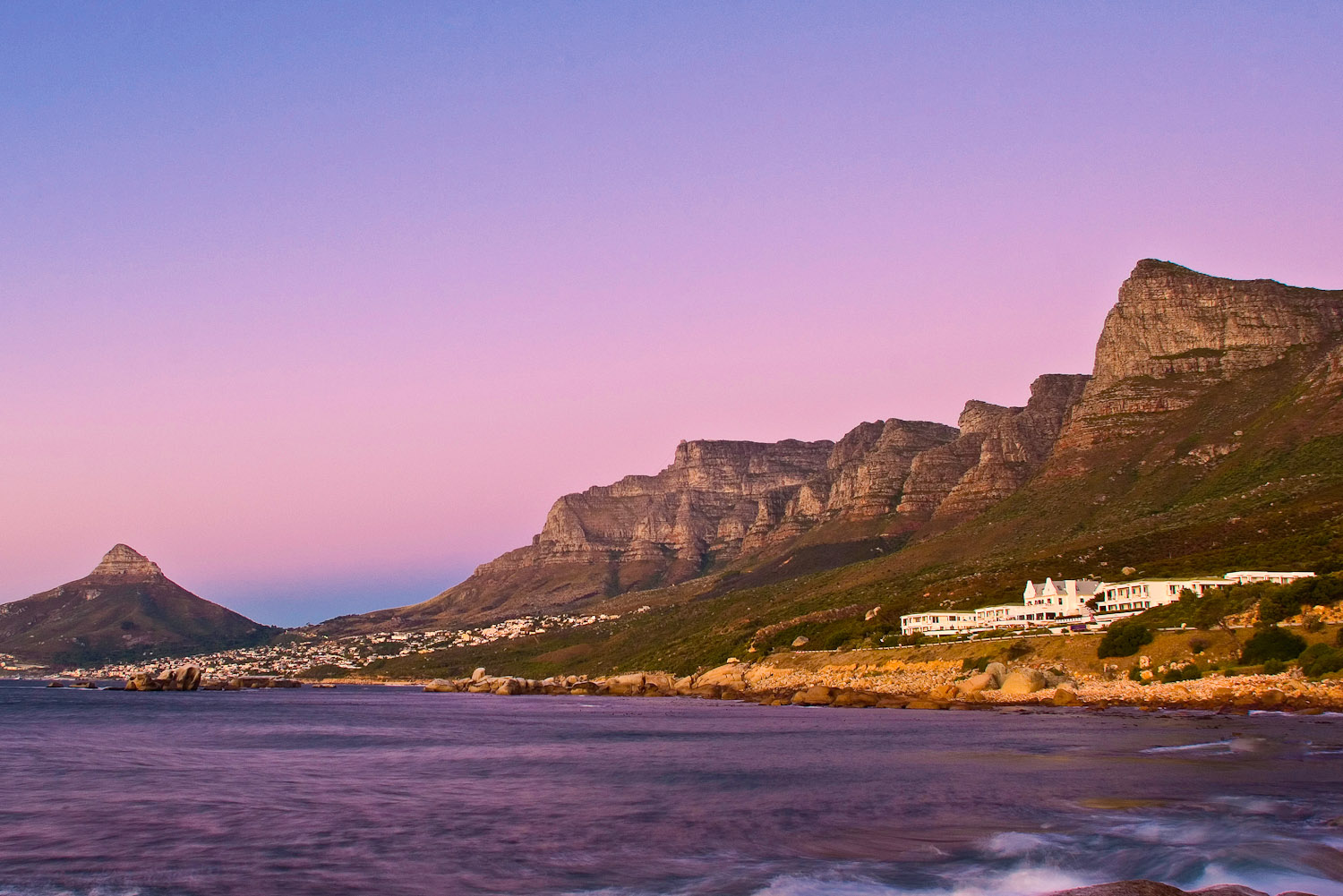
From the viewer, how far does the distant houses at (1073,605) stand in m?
106

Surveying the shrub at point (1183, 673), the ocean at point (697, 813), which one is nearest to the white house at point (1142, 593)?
the shrub at point (1183, 673)

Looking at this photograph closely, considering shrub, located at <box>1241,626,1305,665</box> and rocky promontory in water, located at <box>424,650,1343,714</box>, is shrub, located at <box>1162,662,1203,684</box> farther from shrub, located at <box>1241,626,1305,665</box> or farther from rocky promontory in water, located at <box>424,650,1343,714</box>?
shrub, located at <box>1241,626,1305,665</box>

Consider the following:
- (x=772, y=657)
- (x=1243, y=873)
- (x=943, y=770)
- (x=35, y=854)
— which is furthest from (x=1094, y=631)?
(x=35, y=854)

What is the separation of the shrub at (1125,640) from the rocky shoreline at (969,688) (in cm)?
339

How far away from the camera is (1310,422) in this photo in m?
170

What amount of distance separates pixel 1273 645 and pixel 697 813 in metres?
59.3

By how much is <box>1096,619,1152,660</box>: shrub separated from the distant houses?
12889 millimetres

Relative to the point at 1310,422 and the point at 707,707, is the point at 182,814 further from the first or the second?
the point at 1310,422

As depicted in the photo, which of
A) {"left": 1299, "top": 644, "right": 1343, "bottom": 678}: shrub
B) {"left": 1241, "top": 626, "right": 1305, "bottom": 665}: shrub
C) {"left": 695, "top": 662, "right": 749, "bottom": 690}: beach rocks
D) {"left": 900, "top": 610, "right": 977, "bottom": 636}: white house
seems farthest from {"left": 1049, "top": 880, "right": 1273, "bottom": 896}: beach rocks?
{"left": 695, "top": 662, "right": 749, "bottom": 690}: beach rocks

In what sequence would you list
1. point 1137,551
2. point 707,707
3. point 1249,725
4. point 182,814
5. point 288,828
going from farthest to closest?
point 1137,551, point 707,707, point 1249,725, point 182,814, point 288,828

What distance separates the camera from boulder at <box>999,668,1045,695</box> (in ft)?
297

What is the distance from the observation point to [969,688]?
9550 cm

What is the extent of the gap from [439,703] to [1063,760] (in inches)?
4296

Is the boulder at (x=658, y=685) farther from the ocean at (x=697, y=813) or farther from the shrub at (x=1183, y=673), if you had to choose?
the ocean at (x=697, y=813)
